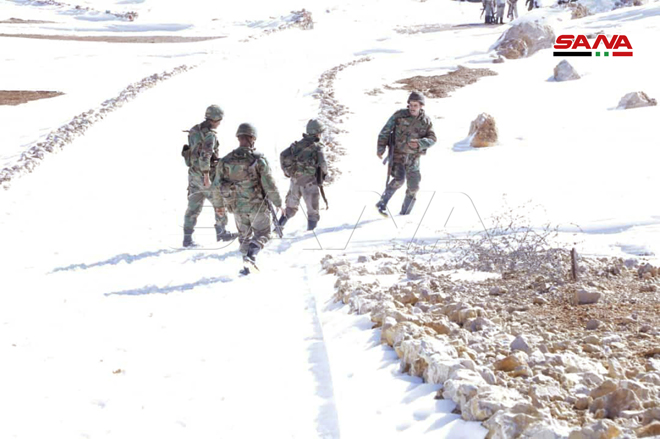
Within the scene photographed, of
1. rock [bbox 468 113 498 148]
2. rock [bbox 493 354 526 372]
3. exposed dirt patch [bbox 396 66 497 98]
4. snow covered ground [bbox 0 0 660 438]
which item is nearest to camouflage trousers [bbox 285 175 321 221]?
snow covered ground [bbox 0 0 660 438]

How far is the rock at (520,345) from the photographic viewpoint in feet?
15.1

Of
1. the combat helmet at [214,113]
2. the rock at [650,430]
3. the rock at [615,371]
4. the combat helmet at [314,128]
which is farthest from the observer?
the combat helmet at [314,128]

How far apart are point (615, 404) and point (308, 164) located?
6610 millimetres

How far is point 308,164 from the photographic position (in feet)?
31.9

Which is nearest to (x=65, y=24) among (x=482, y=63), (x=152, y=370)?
(x=482, y=63)

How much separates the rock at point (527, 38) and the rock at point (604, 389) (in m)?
26.4

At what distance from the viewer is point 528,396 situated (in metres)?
3.90

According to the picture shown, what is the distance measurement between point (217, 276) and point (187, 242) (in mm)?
1692

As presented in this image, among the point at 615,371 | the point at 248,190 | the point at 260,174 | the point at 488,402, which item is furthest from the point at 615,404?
the point at 248,190

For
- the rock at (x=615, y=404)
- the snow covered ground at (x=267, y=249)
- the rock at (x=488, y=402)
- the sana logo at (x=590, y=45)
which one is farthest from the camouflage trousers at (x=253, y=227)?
the sana logo at (x=590, y=45)

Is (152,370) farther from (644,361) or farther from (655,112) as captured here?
(655,112)

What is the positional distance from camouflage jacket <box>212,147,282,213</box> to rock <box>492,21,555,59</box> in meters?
22.4

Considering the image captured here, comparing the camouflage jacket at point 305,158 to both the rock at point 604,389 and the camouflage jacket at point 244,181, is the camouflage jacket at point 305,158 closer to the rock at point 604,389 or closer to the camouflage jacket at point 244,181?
the camouflage jacket at point 244,181

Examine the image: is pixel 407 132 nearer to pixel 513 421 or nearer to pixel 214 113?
pixel 214 113
